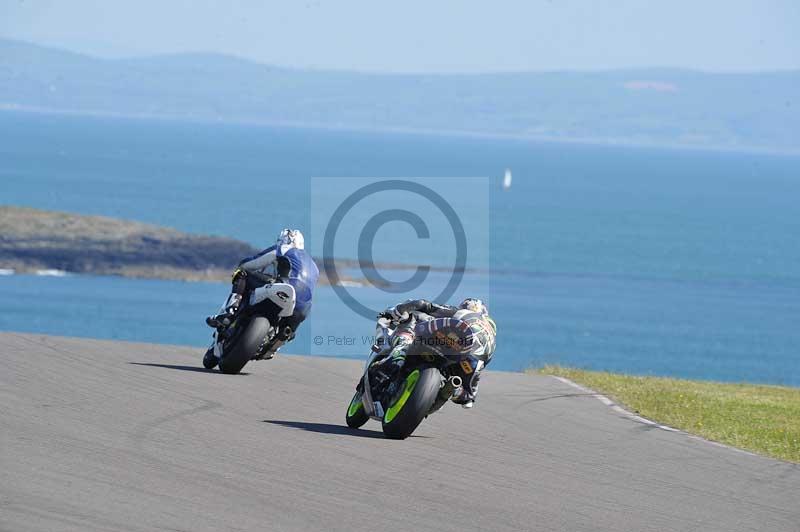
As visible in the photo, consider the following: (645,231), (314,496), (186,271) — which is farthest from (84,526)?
(645,231)

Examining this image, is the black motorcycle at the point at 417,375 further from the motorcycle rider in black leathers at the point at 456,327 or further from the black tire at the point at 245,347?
Answer: the black tire at the point at 245,347

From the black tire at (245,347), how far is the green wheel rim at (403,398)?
3.82 meters

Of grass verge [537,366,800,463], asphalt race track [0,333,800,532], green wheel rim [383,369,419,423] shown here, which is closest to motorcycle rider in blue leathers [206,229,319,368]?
asphalt race track [0,333,800,532]

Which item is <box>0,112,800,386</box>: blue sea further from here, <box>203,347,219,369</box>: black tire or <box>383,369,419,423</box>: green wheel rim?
<box>383,369,419,423</box>: green wheel rim

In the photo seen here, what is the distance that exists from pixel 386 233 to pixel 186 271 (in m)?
42.9

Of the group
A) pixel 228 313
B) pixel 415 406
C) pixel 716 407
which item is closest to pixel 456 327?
pixel 415 406

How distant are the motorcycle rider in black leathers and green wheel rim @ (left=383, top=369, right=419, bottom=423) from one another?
310 mm

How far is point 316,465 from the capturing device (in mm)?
10562

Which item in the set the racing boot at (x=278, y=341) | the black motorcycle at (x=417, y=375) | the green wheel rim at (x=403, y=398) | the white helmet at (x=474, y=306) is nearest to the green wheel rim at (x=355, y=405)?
the black motorcycle at (x=417, y=375)

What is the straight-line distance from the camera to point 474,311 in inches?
480

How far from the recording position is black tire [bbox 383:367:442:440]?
38.2ft

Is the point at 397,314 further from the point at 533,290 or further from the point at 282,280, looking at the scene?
the point at 533,290

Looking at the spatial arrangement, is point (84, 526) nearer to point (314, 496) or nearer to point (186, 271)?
point (314, 496)

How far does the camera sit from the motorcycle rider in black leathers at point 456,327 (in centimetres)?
1199
